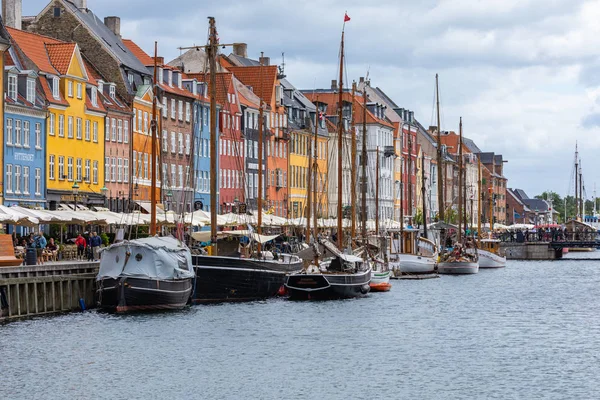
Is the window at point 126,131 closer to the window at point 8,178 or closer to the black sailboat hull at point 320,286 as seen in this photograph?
the window at point 8,178

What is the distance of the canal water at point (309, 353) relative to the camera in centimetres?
3959

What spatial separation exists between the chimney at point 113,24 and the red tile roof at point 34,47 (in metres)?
17.9

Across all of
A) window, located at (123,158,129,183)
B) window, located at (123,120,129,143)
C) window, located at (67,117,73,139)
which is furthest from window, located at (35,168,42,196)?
window, located at (123,120,129,143)

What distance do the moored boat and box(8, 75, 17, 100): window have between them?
27.9 m

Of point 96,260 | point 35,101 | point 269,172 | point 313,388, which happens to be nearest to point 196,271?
point 96,260

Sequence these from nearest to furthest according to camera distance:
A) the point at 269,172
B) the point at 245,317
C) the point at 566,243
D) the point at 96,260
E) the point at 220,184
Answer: the point at 245,317, the point at 96,260, the point at 220,184, the point at 269,172, the point at 566,243

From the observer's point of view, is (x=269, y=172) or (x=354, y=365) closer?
(x=354, y=365)

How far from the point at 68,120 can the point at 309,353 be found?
159 feet

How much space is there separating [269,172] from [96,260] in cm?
6688

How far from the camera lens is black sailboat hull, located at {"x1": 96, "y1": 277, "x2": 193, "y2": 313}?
57.8m

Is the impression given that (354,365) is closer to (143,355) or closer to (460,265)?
(143,355)

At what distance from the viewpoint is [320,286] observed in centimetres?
6731

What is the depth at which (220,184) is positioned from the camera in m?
123

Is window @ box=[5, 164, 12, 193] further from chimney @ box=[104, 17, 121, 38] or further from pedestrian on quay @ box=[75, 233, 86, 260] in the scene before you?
chimney @ box=[104, 17, 121, 38]
